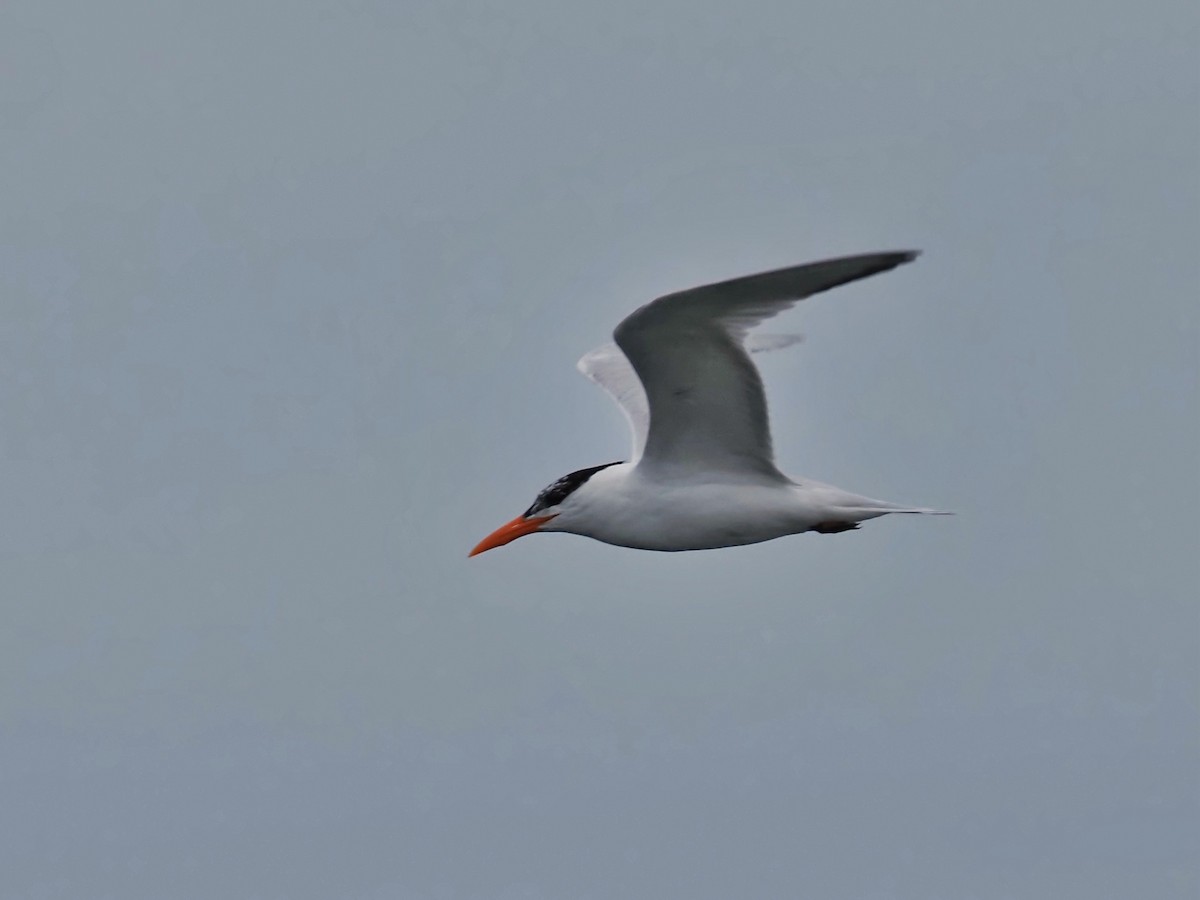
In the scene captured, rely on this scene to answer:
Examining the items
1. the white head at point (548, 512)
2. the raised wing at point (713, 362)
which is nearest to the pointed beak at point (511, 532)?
the white head at point (548, 512)

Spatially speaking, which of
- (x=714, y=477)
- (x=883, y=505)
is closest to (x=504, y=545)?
(x=714, y=477)

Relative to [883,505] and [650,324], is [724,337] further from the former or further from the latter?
[883,505]

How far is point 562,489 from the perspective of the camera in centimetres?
1288

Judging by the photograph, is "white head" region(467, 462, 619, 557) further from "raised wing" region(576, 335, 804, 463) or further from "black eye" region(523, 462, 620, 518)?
"raised wing" region(576, 335, 804, 463)

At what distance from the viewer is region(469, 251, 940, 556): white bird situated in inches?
436

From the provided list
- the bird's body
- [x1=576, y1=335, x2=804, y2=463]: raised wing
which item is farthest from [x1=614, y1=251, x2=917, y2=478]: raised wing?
[x1=576, y1=335, x2=804, y2=463]: raised wing

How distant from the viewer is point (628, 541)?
12648 mm

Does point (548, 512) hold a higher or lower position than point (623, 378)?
lower

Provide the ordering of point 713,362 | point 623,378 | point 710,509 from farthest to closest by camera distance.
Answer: point 623,378 < point 710,509 < point 713,362

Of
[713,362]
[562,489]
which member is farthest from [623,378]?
[713,362]

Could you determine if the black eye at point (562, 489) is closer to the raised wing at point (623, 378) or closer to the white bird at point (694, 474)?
the white bird at point (694, 474)

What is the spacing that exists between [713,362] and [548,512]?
2203 mm

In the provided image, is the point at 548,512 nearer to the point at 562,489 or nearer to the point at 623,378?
the point at 562,489

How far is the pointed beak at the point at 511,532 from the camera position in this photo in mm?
Result: 13062
